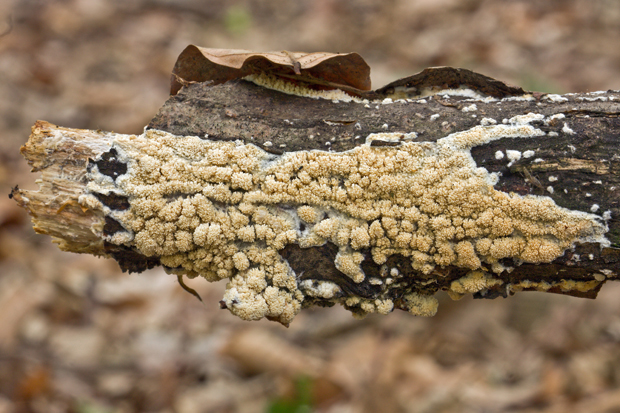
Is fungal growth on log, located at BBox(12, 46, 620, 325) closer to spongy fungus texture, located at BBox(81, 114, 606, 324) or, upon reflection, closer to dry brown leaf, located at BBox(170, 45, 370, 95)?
spongy fungus texture, located at BBox(81, 114, 606, 324)

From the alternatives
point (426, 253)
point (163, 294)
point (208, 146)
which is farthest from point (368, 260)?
point (163, 294)

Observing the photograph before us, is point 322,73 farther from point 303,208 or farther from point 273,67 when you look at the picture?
point 303,208

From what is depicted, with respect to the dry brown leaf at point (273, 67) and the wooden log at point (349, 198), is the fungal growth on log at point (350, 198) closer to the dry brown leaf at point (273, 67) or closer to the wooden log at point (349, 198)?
the wooden log at point (349, 198)

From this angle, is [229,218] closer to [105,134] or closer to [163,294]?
[105,134]

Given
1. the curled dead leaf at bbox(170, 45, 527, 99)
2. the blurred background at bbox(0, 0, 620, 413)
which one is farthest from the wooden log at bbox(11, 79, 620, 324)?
the blurred background at bbox(0, 0, 620, 413)

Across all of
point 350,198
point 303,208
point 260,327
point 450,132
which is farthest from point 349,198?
point 260,327

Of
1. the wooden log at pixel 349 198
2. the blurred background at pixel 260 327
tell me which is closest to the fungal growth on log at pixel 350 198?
the wooden log at pixel 349 198
